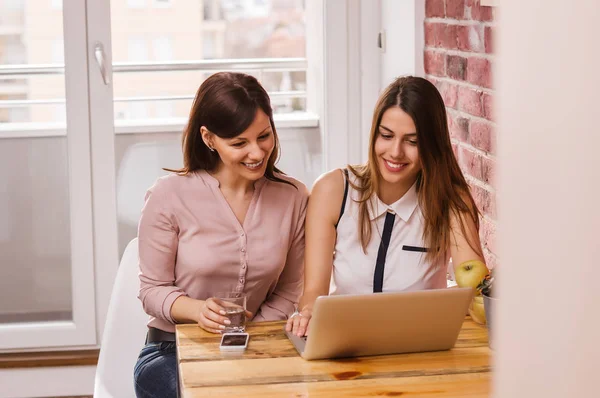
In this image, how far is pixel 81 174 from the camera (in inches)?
128

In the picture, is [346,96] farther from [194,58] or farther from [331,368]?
[331,368]

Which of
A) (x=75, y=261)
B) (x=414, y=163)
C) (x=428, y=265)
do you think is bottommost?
(x=75, y=261)

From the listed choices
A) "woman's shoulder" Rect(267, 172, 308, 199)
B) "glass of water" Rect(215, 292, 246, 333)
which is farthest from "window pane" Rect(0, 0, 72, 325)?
"glass of water" Rect(215, 292, 246, 333)

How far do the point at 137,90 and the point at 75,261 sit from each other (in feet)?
2.24

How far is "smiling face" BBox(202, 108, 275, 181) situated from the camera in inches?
80.0

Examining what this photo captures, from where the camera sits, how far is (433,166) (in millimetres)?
2020

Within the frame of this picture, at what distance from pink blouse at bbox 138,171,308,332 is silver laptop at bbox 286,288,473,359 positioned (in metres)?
0.47

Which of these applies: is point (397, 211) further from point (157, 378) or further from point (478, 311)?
point (157, 378)

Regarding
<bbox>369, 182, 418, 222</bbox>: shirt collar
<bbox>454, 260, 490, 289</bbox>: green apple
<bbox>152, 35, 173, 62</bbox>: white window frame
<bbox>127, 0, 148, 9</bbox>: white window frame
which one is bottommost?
<bbox>454, 260, 490, 289</bbox>: green apple

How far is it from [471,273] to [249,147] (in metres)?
0.59

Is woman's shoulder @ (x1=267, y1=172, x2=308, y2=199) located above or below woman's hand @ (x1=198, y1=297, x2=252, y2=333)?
above

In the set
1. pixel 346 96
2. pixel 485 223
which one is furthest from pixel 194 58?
pixel 485 223

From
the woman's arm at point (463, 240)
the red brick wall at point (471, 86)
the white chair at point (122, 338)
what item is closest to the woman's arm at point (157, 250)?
the white chair at point (122, 338)

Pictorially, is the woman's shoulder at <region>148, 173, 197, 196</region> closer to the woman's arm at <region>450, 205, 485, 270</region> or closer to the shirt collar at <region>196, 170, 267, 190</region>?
the shirt collar at <region>196, 170, 267, 190</region>
